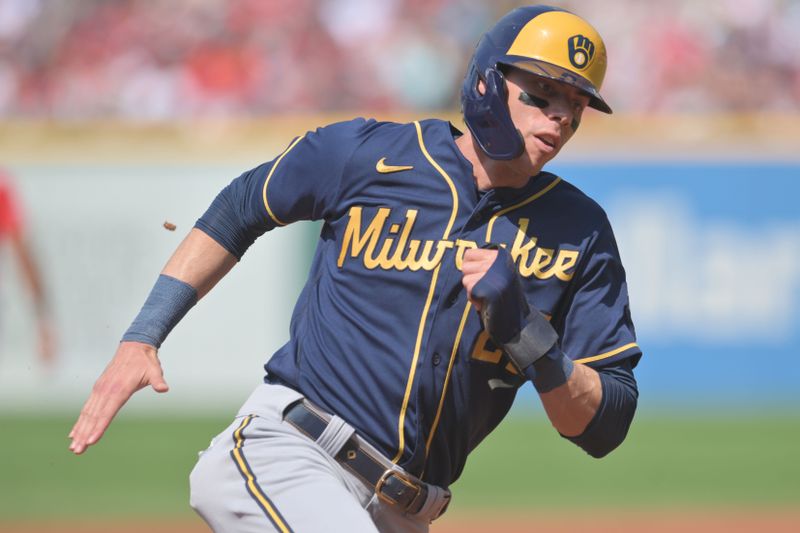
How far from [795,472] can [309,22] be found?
21.0 feet

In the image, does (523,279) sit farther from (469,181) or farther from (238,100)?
(238,100)

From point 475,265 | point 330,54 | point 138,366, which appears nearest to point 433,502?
point 475,265

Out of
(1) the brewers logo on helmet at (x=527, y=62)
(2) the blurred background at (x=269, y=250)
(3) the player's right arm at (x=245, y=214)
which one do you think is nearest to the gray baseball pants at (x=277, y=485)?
(3) the player's right arm at (x=245, y=214)

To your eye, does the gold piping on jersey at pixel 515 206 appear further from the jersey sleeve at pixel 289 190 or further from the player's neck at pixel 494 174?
the jersey sleeve at pixel 289 190

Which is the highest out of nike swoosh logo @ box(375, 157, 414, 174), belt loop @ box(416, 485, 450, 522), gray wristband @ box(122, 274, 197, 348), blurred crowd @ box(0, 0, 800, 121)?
blurred crowd @ box(0, 0, 800, 121)

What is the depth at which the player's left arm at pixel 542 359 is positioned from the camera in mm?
3023

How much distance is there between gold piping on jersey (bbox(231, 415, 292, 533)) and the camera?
3.10m

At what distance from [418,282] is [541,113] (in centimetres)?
57

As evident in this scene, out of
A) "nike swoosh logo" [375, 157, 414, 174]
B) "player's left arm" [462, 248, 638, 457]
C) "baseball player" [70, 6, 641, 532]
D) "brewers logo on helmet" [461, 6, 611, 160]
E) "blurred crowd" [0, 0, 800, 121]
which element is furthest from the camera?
"blurred crowd" [0, 0, 800, 121]

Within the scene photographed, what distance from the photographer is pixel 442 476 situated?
11.5 feet

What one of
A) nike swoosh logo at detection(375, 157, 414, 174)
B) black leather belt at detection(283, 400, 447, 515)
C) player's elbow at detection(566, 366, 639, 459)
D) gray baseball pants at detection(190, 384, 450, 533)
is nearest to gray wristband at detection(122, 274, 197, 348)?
gray baseball pants at detection(190, 384, 450, 533)

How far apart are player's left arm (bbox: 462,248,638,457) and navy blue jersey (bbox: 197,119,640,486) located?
0.15 meters

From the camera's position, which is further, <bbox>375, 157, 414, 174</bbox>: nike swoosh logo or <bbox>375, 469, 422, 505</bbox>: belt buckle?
<bbox>375, 157, 414, 174</bbox>: nike swoosh logo

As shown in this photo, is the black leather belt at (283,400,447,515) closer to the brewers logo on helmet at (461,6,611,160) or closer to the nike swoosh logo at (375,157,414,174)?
the nike swoosh logo at (375,157,414,174)
